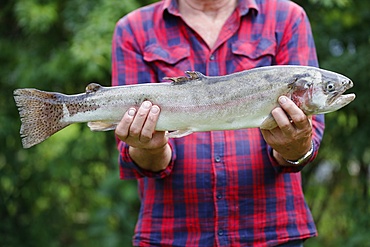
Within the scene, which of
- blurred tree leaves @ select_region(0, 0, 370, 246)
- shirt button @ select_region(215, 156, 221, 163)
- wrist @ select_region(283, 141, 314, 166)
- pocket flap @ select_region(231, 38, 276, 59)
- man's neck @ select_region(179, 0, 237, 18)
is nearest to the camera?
wrist @ select_region(283, 141, 314, 166)

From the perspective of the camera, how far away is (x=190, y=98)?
2.86 metres


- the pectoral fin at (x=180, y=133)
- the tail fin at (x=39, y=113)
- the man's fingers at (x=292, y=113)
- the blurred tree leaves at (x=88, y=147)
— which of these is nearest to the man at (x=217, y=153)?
the pectoral fin at (x=180, y=133)

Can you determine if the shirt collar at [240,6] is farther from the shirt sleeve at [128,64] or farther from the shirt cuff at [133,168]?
the shirt cuff at [133,168]

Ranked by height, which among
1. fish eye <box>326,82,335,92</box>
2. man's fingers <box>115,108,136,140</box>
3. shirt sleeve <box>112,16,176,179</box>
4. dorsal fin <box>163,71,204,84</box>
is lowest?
shirt sleeve <box>112,16,176,179</box>

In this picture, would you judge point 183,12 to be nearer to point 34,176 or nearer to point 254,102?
point 254,102

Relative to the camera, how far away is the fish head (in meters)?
2.75

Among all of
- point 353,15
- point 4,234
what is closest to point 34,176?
point 4,234

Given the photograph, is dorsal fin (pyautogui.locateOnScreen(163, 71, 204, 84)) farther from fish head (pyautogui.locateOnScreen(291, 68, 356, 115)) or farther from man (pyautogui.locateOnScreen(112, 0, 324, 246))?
fish head (pyautogui.locateOnScreen(291, 68, 356, 115))

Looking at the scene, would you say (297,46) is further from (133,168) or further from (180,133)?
(133,168)

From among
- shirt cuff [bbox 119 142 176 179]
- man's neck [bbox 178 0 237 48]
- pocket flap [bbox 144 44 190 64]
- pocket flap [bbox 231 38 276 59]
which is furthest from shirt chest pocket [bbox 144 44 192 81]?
shirt cuff [bbox 119 142 176 179]

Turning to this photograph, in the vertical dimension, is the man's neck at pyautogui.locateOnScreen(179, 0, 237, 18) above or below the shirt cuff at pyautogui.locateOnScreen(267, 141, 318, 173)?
above

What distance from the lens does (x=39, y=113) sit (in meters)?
2.95

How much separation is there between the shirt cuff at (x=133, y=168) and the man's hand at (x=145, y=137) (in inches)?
1.1

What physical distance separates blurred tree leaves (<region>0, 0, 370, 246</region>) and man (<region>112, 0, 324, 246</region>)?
5.49ft
